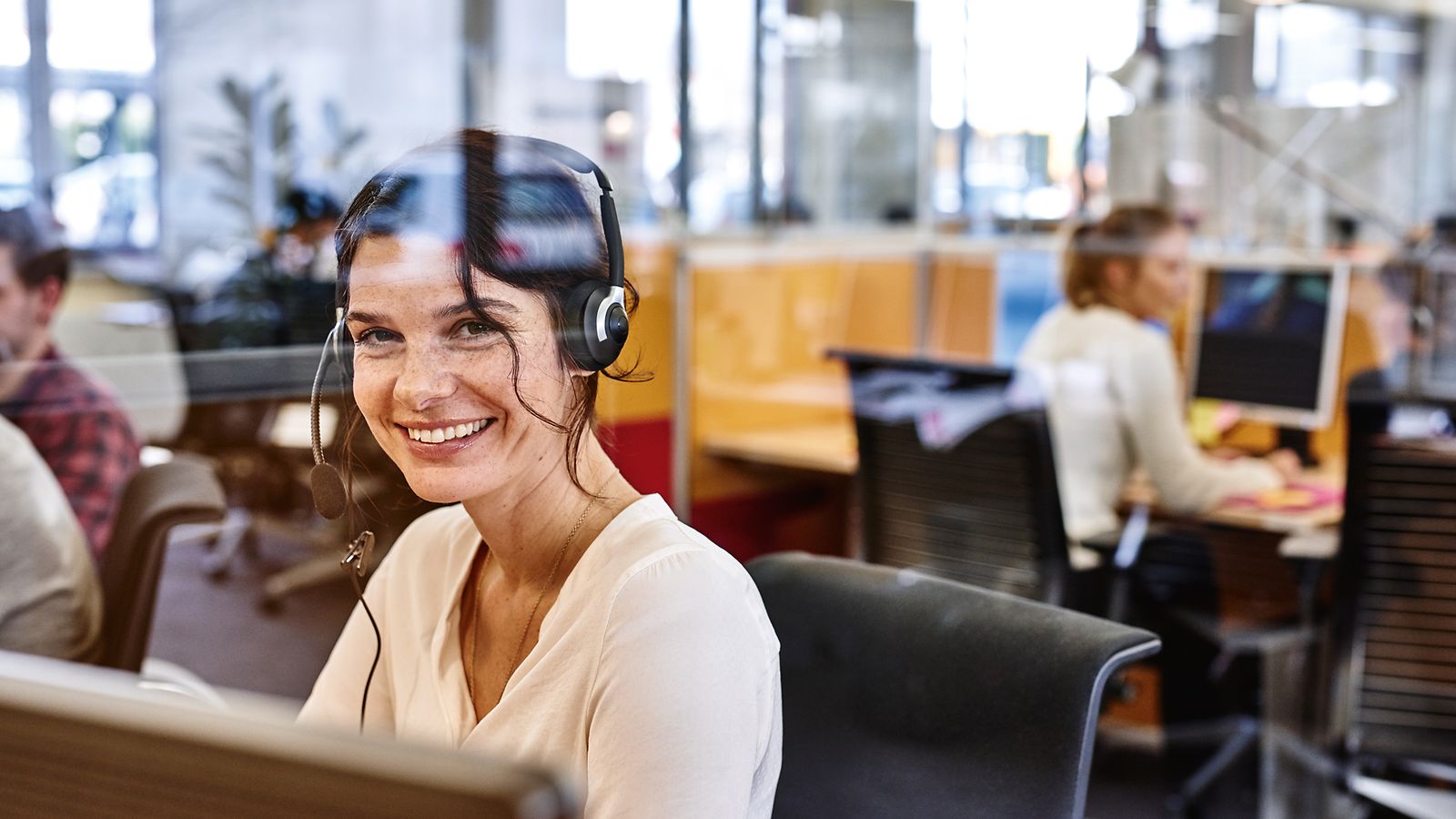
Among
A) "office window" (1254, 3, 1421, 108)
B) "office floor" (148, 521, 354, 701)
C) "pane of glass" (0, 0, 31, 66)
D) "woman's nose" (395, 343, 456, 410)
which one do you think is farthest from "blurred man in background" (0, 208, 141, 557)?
"office window" (1254, 3, 1421, 108)

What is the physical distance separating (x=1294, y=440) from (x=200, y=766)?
Answer: 10.8ft

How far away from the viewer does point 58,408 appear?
181 centimetres

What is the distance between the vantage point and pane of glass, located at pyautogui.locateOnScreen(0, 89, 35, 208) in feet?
10.3

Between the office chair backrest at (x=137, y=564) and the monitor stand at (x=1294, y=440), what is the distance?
249cm

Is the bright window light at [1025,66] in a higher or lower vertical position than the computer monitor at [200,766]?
higher

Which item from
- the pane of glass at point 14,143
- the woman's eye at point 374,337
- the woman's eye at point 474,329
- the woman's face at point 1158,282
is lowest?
the woman's face at point 1158,282

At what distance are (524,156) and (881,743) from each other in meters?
0.52

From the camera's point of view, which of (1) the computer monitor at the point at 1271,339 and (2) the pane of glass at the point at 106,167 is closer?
(1) the computer monitor at the point at 1271,339

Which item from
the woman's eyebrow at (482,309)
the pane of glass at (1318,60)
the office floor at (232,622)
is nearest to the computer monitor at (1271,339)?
the pane of glass at (1318,60)

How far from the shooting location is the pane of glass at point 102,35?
2.99 m

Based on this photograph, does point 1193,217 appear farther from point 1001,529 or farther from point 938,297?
point 1001,529

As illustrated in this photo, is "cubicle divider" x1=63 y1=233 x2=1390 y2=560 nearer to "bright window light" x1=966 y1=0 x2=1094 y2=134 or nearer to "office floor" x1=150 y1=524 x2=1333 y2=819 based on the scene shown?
"office floor" x1=150 y1=524 x2=1333 y2=819

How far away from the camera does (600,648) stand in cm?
85

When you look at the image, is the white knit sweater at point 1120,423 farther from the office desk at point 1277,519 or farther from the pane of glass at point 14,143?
the pane of glass at point 14,143
